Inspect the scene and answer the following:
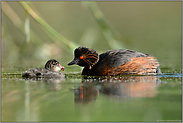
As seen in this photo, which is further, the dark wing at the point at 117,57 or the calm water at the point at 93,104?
the dark wing at the point at 117,57

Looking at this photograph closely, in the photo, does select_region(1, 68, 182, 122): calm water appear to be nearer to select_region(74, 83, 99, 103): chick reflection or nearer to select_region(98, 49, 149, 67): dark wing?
select_region(74, 83, 99, 103): chick reflection

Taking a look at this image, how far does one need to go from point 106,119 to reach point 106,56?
4435 mm

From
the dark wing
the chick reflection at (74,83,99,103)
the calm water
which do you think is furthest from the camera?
the dark wing

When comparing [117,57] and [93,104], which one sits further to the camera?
[117,57]

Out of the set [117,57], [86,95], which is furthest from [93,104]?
[117,57]

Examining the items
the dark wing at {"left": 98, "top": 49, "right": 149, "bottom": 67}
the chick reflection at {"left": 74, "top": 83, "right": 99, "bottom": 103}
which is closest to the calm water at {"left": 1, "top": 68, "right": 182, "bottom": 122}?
the chick reflection at {"left": 74, "top": 83, "right": 99, "bottom": 103}

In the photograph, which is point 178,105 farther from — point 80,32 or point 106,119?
point 80,32

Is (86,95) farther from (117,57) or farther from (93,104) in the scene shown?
(117,57)

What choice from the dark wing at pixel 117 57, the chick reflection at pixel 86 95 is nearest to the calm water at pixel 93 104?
the chick reflection at pixel 86 95

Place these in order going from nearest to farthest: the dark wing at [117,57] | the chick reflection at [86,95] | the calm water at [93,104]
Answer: the calm water at [93,104], the chick reflection at [86,95], the dark wing at [117,57]

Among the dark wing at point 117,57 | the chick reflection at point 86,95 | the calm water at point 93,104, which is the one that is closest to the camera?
the calm water at point 93,104

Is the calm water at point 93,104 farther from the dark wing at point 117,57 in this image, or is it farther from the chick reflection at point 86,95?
the dark wing at point 117,57

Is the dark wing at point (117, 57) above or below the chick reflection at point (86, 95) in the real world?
above

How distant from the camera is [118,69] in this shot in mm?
6832
